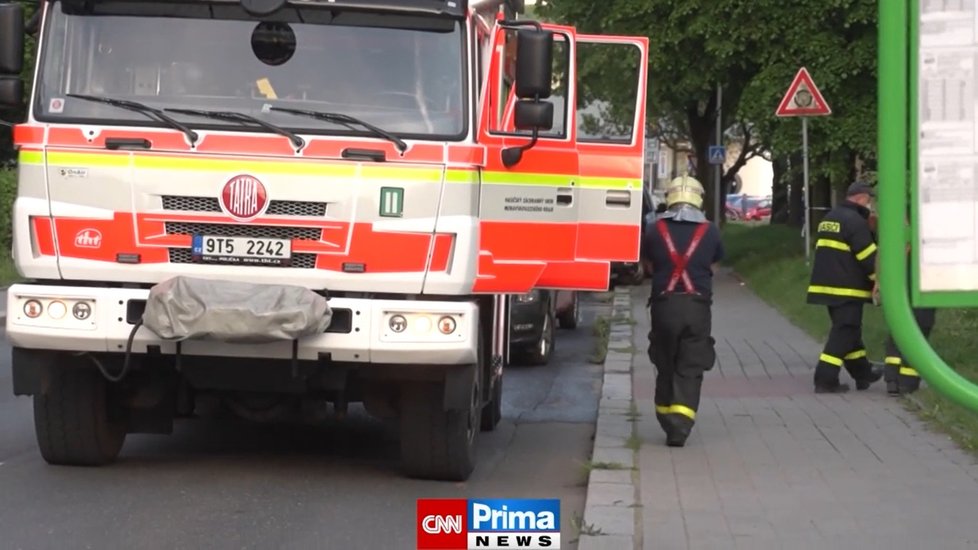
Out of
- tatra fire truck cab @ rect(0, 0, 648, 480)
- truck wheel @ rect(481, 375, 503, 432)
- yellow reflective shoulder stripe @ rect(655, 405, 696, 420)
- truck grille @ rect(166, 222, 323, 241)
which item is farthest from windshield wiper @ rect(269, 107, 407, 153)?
truck wheel @ rect(481, 375, 503, 432)

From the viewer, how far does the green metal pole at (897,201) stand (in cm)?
393

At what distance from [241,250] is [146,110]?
871 mm

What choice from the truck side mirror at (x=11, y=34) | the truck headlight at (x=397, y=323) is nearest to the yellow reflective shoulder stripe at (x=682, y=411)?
the truck headlight at (x=397, y=323)

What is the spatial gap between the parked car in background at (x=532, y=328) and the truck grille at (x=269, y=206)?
260 inches

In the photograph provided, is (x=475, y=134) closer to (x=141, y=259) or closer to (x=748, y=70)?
(x=141, y=259)

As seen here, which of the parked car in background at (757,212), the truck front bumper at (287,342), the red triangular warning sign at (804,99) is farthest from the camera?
the parked car in background at (757,212)

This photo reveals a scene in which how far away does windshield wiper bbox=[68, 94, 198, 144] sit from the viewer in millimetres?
8609

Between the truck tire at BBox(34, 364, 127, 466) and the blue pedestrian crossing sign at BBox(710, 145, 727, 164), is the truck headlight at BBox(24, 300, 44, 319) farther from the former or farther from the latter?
the blue pedestrian crossing sign at BBox(710, 145, 727, 164)

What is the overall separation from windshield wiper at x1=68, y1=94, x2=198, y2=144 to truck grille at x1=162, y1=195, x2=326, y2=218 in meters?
0.30

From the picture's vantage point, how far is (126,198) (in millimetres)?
8617

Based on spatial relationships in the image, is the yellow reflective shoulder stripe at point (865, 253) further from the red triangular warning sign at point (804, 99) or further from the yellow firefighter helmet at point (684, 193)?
the red triangular warning sign at point (804, 99)

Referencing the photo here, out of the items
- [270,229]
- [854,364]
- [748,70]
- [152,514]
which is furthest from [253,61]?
[748,70]

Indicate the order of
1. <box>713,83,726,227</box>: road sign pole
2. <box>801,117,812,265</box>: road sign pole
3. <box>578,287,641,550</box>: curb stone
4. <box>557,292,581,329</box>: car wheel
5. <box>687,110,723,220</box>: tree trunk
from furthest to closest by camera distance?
<box>687,110,723,220</box>: tree trunk → <box>713,83,726,227</box>: road sign pole → <box>801,117,812,265</box>: road sign pole → <box>557,292,581,329</box>: car wheel → <box>578,287,641,550</box>: curb stone

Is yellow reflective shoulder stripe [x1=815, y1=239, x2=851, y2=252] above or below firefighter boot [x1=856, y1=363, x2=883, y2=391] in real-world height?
above
